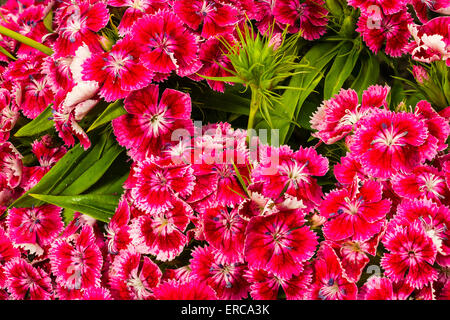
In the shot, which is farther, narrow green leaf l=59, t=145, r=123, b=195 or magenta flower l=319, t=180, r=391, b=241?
narrow green leaf l=59, t=145, r=123, b=195

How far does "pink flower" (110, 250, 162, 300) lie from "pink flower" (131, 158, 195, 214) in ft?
0.44

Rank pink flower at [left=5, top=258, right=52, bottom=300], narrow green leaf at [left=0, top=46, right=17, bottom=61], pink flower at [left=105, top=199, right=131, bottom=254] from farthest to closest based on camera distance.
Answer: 1. narrow green leaf at [left=0, top=46, right=17, bottom=61]
2. pink flower at [left=5, top=258, right=52, bottom=300]
3. pink flower at [left=105, top=199, right=131, bottom=254]

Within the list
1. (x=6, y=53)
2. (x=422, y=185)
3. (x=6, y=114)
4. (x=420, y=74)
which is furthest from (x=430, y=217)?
(x=6, y=53)

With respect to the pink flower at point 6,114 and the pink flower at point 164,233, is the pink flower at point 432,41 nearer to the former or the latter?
the pink flower at point 164,233

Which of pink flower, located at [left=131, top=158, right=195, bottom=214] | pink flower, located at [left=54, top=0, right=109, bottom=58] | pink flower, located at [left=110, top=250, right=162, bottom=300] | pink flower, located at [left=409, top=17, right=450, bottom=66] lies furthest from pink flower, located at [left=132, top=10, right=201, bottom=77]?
pink flower, located at [left=409, top=17, right=450, bottom=66]

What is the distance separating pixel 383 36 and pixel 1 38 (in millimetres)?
1143

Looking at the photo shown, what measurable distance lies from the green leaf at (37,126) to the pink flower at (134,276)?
0.41 m

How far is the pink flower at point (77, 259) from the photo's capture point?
3.77ft

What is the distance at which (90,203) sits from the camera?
3.88 ft

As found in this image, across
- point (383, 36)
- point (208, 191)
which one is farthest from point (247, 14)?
point (208, 191)

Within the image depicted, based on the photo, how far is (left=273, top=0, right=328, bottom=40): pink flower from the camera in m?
1.26

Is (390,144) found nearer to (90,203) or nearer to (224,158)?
(224,158)

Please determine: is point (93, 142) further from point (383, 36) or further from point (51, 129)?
point (383, 36)

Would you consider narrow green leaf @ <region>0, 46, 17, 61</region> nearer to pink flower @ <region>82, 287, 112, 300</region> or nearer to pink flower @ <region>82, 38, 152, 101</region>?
pink flower @ <region>82, 38, 152, 101</region>
